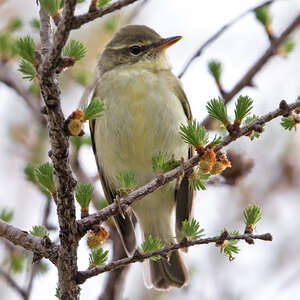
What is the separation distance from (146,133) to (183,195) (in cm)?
82

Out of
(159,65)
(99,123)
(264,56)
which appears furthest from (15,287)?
(264,56)

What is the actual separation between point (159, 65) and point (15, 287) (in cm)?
234

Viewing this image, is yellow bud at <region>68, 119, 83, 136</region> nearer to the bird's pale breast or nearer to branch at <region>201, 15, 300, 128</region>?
the bird's pale breast

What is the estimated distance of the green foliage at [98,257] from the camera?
274 centimetres

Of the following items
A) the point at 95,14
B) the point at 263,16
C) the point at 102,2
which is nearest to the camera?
the point at 95,14

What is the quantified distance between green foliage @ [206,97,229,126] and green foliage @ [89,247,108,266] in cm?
90

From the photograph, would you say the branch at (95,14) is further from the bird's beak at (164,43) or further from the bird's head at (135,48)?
the bird's beak at (164,43)

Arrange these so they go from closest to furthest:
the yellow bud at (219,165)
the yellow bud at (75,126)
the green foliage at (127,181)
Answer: the yellow bud at (75,126) → the yellow bud at (219,165) → the green foliage at (127,181)

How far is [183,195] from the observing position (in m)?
4.77

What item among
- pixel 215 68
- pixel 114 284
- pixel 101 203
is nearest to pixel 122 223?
pixel 101 203

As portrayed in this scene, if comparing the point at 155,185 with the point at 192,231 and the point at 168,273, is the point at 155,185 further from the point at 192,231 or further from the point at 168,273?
the point at 168,273

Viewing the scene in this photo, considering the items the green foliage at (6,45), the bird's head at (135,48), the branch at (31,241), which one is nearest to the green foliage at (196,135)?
the branch at (31,241)

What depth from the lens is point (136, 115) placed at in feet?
14.0

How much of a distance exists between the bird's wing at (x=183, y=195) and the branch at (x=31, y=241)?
2.09 meters
